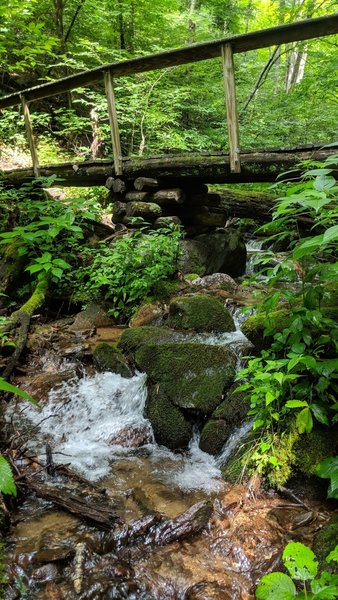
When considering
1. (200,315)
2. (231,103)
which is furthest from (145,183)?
(200,315)

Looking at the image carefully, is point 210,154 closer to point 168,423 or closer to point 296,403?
point 168,423

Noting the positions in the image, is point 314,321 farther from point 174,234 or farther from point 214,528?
point 174,234

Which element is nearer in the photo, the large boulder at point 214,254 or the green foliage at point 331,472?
the green foliage at point 331,472

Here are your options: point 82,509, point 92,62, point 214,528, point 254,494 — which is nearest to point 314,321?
point 254,494

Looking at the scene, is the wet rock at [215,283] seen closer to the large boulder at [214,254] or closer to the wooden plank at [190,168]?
the large boulder at [214,254]

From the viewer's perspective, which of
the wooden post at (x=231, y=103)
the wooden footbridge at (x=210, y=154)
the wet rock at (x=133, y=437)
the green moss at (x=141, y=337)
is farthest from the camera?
the wooden post at (x=231, y=103)

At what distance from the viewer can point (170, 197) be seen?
6645mm

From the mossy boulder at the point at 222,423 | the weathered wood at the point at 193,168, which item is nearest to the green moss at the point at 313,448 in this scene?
the mossy boulder at the point at 222,423

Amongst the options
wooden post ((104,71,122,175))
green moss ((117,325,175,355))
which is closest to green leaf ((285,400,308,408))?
green moss ((117,325,175,355))

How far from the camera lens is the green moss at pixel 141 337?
474 cm

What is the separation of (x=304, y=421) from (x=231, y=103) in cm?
433

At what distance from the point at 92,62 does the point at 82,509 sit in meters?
13.9

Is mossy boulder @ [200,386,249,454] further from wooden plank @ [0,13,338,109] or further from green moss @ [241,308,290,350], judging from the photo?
wooden plank @ [0,13,338,109]

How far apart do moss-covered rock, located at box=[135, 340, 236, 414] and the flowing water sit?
0.88ft
